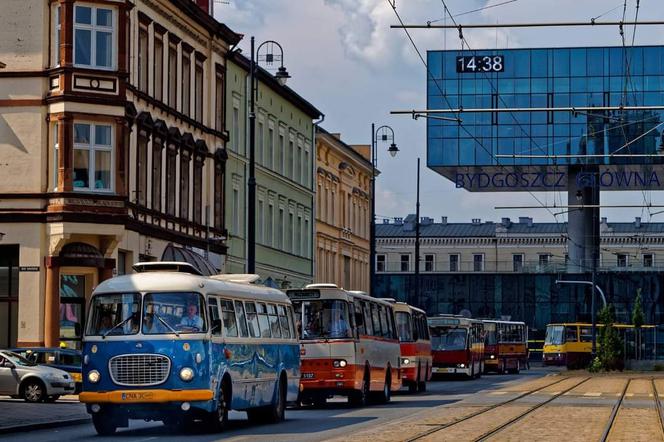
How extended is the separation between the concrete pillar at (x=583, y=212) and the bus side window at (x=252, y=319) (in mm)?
70053

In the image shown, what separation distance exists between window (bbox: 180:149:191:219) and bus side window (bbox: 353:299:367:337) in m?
16.8

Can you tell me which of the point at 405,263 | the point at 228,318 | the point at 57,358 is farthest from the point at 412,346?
the point at 405,263

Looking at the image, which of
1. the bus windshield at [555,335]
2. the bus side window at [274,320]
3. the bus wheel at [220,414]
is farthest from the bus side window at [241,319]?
the bus windshield at [555,335]

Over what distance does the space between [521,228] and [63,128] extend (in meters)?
106

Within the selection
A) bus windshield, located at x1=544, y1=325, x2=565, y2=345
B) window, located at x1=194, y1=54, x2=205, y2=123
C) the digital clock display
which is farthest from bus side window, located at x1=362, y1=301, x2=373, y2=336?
the digital clock display

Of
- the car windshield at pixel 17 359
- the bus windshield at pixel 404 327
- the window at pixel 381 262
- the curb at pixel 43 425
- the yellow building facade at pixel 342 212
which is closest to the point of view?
Answer: the curb at pixel 43 425

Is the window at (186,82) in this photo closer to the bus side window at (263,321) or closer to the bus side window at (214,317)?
the bus side window at (263,321)

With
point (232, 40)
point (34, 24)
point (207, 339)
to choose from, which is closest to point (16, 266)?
point (34, 24)

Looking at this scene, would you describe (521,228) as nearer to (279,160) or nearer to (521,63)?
(521,63)

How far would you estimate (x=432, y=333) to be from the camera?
59062mm

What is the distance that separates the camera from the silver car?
3438 cm

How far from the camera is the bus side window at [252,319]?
25.3 metres

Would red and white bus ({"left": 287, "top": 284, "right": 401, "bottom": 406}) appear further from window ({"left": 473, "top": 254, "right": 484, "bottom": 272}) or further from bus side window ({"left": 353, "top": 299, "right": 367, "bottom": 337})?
window ({"left": 473, "top": 254, "right": 484, "bottom": 272})

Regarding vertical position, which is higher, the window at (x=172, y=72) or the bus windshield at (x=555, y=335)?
the window at (x=172, y=72)
